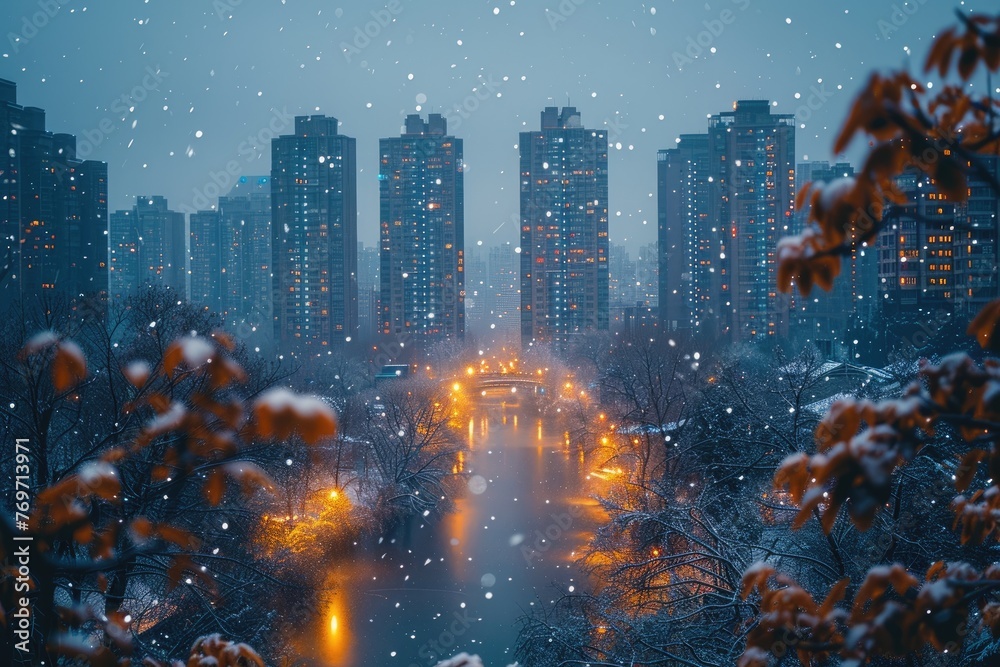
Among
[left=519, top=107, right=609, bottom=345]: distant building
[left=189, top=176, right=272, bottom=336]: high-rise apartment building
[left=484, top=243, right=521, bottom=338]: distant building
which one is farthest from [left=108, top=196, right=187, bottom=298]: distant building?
[left=484, top=243, right=521, bottom=338]: distant building

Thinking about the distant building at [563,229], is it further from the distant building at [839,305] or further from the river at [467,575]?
the river at [467,575]

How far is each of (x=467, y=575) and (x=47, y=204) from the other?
18204mm

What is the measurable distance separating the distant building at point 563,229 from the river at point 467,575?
94.9 ft

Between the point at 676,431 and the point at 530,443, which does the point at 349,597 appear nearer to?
the point at 676,431

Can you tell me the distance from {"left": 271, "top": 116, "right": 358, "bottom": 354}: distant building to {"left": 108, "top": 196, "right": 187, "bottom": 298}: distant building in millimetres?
6461

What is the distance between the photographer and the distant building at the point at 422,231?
5009cm

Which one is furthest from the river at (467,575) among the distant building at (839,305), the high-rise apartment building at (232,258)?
the high-rise apartment building at (232,258)

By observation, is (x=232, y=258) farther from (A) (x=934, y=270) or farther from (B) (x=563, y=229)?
(A) (x=934, y=270)

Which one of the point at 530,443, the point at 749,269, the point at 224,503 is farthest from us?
the point at 749,269

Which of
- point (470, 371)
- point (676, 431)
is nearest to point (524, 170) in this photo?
point (470, 371)

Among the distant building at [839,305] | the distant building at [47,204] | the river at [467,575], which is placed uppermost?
the distant building at [47,204]

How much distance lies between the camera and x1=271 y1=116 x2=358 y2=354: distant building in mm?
42656

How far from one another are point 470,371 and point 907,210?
140ft

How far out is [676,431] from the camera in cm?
1366
